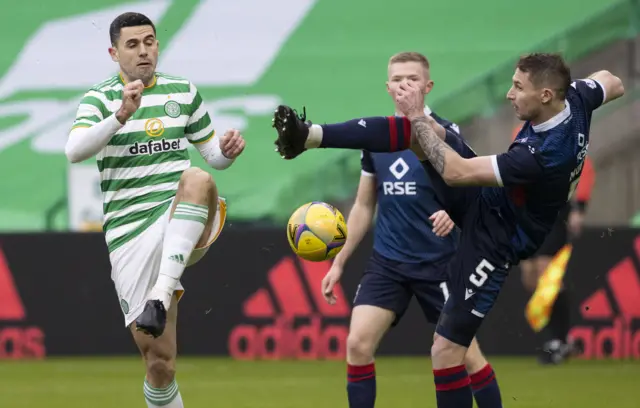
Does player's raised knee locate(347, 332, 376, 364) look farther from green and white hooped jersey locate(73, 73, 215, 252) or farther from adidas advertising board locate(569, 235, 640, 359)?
adidas advertising board locate(569, 235, 640, 359)

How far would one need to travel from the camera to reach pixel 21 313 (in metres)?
12.6

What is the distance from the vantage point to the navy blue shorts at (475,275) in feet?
21.9

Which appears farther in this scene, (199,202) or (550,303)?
(550,303)

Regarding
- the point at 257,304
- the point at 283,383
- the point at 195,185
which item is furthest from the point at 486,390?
the point at 257,304

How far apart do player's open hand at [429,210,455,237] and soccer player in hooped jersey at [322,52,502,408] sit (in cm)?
4

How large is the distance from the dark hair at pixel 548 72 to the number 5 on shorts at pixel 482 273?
95 cm

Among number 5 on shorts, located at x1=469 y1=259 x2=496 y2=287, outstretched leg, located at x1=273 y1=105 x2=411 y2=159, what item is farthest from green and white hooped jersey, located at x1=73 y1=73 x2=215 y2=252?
number 5 on shorts, located at x1=469 y1=259 x2=496 y2=287

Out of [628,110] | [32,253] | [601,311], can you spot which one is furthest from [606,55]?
[32,253]

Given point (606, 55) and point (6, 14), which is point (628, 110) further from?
point (6, 14)

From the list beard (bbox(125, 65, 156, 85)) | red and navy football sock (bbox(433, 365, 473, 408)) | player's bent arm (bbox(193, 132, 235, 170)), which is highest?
beard (bbox(125, 65, 156, 85))

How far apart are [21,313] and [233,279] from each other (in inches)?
83.5

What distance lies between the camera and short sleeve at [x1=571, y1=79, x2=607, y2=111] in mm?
6730

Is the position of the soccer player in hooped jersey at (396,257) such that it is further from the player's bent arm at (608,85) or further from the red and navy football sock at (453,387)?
the player's bent arm at (608,85)

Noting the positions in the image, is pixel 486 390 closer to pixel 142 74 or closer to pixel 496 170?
pixel 496 170
